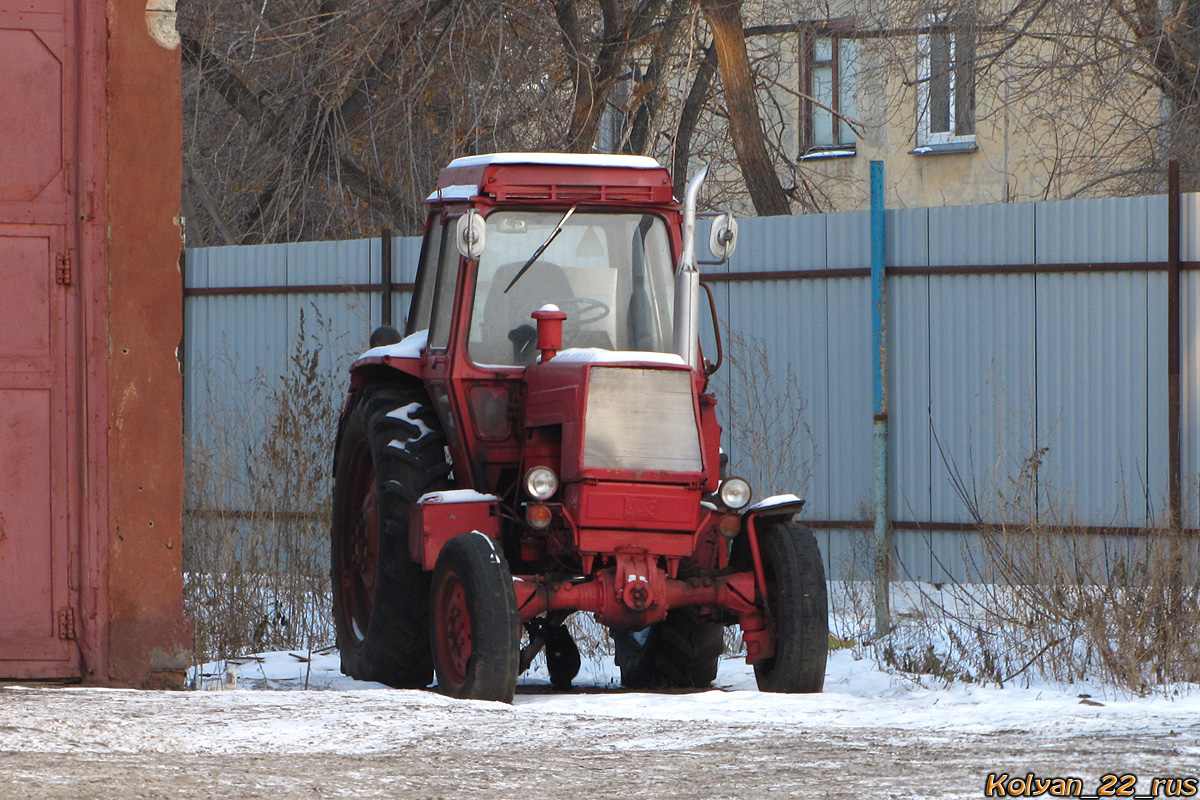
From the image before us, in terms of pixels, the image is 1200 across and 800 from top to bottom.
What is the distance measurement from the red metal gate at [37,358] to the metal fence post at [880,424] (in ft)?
12.1

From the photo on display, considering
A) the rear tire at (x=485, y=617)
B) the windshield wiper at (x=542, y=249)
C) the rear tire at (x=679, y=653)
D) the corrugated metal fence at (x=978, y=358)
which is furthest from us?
the corrugated metal fence at (x=978, y=358)

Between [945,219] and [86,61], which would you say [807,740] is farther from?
[945,219]

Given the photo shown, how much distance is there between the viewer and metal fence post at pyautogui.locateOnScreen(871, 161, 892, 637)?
7504 millimetres

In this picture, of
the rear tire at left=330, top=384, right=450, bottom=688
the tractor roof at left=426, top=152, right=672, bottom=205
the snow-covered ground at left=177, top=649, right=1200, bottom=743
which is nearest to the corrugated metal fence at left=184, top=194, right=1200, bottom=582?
the snow-covered ground at left=177, top=649, right=1200, bottom=743

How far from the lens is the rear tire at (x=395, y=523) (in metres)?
6.15

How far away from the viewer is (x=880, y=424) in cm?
762

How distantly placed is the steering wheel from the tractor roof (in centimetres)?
40

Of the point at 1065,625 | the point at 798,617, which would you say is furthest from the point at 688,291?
the point at 1065,625

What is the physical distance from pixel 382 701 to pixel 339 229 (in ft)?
28.9

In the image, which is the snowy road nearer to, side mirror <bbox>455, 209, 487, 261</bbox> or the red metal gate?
the red metal gate

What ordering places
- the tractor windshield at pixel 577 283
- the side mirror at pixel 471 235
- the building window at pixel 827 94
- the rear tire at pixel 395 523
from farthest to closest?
the building window at pixel 827 94, the tractor windshield at pixel 577 283, the rear tire at pixel 395 523, the side mirror at pixel 471 235

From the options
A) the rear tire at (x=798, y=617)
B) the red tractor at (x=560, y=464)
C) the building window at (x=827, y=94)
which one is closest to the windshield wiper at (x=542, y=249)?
the red tractor at (x=560, y=464)

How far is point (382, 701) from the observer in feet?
16.6

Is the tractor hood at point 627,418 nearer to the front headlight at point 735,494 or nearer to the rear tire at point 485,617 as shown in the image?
the front headlight at point 735,494
